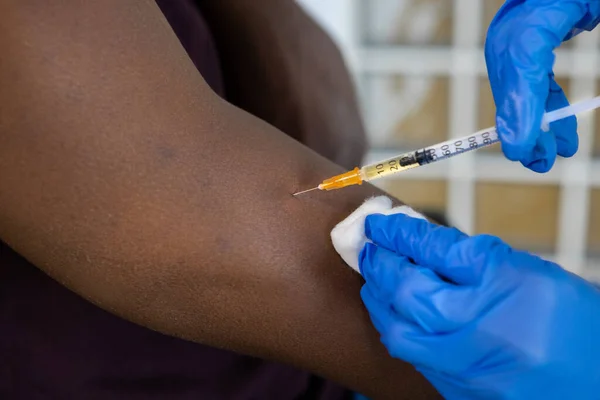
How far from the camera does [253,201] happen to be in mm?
678

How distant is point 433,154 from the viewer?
0.74 m

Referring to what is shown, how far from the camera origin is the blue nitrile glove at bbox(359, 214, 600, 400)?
604mm

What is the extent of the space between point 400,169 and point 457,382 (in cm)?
26

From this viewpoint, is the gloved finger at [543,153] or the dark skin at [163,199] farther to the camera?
the gloved finger at [543,153]

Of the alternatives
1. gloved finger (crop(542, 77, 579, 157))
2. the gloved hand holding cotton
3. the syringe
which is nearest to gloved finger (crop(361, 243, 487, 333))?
the gloved hand holding cotton

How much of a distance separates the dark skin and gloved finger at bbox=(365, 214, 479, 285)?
76mm

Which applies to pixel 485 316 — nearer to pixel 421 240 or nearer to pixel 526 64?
pixel 421 240

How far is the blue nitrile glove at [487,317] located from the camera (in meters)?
0.60

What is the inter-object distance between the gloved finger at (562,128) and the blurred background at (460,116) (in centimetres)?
98

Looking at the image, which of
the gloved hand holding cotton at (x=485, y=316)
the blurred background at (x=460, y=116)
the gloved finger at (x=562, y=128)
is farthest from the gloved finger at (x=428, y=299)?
the blurred background at (x=460, y=116)

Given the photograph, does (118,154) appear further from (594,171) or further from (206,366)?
(594,171)

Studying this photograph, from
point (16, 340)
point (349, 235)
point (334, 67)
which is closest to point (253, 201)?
point (349, 235)

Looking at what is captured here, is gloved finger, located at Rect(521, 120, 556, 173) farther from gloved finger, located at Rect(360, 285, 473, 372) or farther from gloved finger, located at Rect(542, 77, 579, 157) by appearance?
gloved finger, located at Rect(360, 285, 473, 372)

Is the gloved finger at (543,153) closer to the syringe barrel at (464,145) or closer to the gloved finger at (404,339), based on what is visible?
the syringe barrel at (464,145)
